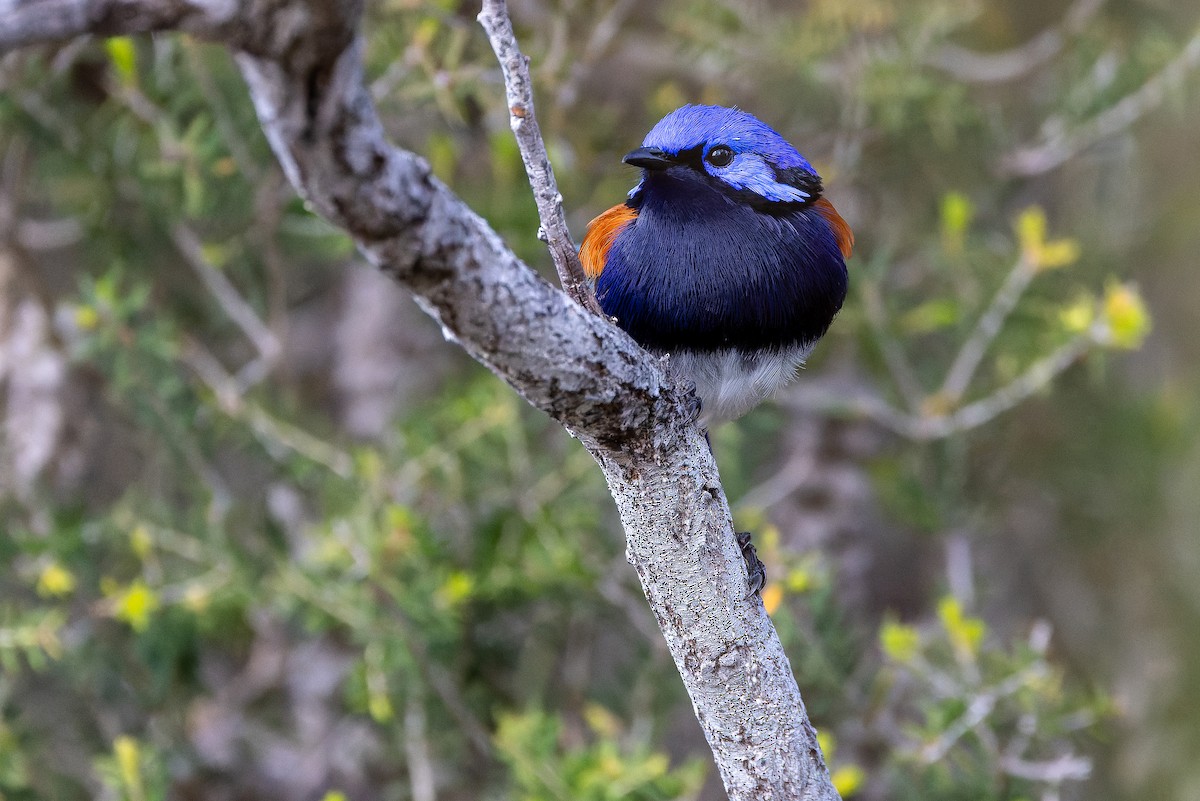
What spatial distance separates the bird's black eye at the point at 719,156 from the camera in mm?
2264

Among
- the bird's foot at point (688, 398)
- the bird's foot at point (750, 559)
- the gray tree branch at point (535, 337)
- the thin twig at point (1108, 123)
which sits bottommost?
the gray tree branch at point (535, 337)

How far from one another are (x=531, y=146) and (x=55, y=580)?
2.43 metres

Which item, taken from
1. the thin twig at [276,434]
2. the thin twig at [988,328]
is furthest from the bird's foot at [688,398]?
the thin twig at [988,328]

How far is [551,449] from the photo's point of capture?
12.3 feet

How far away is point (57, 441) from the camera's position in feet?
12.5

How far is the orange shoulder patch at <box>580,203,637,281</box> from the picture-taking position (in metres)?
2.21

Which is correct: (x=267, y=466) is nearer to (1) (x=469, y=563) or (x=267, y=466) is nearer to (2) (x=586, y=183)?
(1) (x=469, y=563)

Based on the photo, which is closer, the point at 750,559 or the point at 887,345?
the point at 750,559

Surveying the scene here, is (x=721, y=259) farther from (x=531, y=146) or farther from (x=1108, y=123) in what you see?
(x=1108, y=123)

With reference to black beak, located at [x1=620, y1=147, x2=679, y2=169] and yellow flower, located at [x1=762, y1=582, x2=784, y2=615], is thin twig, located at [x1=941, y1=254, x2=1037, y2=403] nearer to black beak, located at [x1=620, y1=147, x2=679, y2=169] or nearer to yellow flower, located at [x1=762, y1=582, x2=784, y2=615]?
yellow flower, located at [x1=762, y1=582, x2=784, y2=615]

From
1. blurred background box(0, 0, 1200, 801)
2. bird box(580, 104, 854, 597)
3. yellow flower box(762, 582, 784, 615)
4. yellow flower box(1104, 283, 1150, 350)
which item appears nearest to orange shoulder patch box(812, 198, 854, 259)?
bird box(580, 104, 854, 597)

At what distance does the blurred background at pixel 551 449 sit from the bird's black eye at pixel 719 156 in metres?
1.00

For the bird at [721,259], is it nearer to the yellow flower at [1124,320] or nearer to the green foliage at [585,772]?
the green foliage at [585,772]

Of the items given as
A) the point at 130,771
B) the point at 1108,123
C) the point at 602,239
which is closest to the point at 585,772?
the point at 130,771
